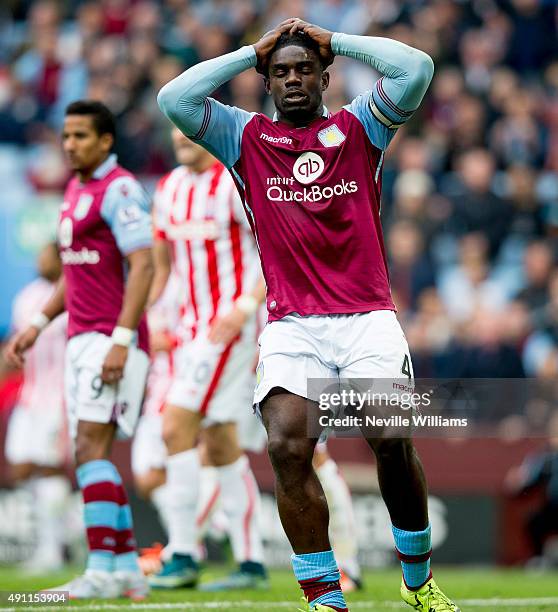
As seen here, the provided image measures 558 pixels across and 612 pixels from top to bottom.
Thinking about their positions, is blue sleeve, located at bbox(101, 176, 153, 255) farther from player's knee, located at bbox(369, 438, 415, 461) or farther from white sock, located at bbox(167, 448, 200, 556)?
player's knee, located at bbox(369, 438, 415, 461)

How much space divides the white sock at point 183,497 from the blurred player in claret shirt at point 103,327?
0.68m

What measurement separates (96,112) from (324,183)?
2639 mm

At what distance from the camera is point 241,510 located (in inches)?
344

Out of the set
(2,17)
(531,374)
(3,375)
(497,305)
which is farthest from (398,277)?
(2,17)

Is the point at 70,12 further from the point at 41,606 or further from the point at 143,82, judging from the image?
the point at 41,606

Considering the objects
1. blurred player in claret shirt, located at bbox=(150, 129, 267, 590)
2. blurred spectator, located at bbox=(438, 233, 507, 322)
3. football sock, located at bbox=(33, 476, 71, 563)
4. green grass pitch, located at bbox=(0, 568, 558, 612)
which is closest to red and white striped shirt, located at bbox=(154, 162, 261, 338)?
blurred player in claret shirt, located at bbox=(150, 129, 267, 590)

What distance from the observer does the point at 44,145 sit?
17797 mm

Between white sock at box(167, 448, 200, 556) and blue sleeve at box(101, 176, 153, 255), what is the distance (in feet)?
4.79

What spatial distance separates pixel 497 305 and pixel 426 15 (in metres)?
4.83

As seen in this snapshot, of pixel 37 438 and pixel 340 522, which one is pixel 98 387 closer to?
pixel 340 522

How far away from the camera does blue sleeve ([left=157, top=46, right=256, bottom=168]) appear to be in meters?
6.32

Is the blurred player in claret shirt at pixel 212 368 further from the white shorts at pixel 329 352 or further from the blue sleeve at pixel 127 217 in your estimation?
the white shorts at pixel 329 352

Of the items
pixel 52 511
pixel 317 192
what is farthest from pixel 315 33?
pixel 52 511

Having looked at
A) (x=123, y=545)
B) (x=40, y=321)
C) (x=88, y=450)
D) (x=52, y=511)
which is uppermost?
(x=40, y=321)
